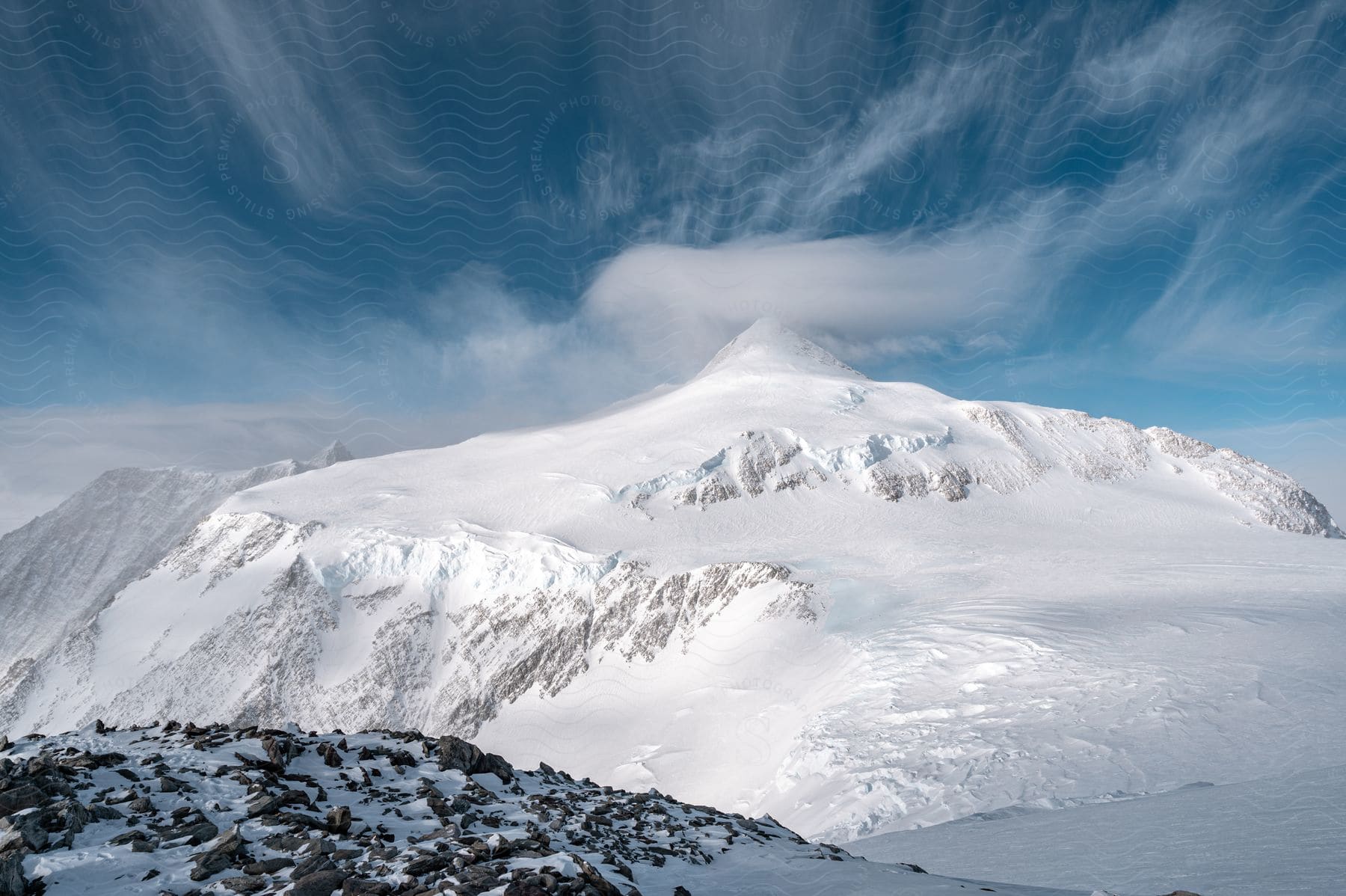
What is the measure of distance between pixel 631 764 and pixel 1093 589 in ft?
142

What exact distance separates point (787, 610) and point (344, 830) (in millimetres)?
60992

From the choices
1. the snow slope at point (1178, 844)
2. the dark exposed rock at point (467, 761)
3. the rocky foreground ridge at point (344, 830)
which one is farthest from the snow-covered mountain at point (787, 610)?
the dark exposed rock at point (467, 761)

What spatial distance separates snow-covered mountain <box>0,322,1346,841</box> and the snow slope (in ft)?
19.4

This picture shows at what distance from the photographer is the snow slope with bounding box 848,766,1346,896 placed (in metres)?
9.56

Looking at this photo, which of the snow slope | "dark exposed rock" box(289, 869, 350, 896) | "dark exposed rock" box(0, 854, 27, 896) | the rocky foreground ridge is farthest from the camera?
the snow slope

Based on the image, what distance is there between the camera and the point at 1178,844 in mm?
11633

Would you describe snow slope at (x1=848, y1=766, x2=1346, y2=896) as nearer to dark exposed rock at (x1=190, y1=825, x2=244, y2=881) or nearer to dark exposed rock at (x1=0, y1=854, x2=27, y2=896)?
dark exposed rock at (x1=190, y1=825, x2=244, y2=881)

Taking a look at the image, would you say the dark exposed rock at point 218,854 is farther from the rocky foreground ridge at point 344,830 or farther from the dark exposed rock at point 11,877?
the dark exposed rock at point 11,877

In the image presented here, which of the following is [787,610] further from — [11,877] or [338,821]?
[11,877]

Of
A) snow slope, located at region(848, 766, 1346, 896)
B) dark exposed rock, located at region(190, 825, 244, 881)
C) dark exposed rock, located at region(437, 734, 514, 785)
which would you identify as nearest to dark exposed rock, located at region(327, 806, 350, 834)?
dark exposed rock, located at region(190, 825, 244, 881)

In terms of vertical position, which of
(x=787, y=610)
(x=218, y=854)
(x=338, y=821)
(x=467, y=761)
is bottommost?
(x=218, y=854)

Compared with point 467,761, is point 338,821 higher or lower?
lower

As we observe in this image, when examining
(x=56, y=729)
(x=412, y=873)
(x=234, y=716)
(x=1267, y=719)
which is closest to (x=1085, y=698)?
(x=1267, y=719)

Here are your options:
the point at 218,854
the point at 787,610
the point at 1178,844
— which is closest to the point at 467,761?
the point at 218,854
